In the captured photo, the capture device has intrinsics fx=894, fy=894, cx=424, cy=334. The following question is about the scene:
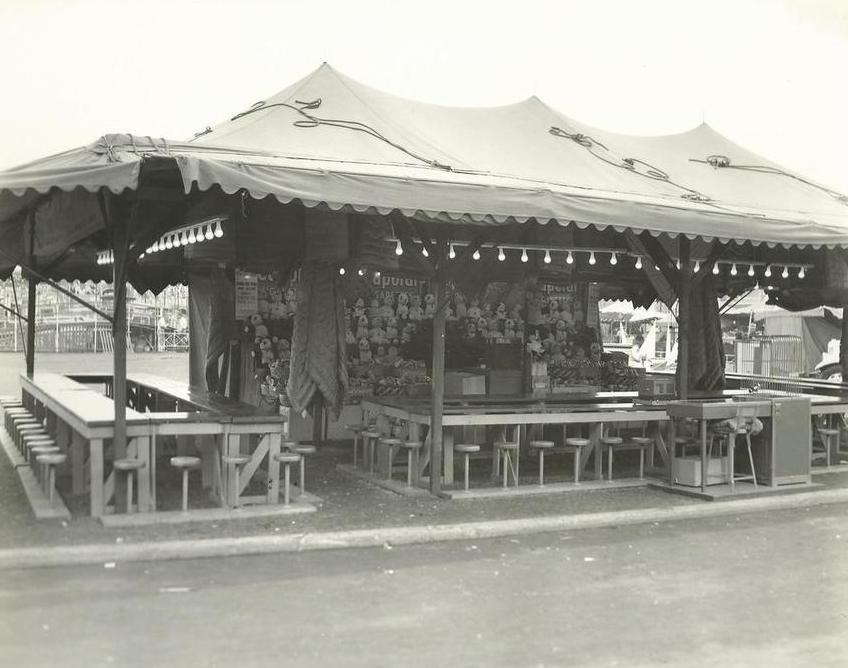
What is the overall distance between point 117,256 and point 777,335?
26.8m

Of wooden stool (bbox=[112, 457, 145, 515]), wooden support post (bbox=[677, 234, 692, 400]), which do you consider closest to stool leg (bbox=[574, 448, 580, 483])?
wooden support post (bbox=[677, 234, 692, 400])

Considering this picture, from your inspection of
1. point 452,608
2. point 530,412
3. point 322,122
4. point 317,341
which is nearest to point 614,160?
point 322,122

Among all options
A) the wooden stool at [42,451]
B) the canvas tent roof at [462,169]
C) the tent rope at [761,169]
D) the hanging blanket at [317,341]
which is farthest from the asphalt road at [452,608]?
the tent rope at [761,169]

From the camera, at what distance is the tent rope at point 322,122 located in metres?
10.5

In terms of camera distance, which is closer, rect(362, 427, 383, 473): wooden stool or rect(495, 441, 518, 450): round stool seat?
rect(495, 441, 518, 450): round stool seat

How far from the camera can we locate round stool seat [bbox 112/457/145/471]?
7293mm

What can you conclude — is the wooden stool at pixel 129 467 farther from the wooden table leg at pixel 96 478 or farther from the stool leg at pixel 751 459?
the stool leg at pixel 751 459

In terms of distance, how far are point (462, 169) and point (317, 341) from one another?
8.83ft

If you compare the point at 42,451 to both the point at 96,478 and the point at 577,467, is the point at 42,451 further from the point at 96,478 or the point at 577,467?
the point at 577,467

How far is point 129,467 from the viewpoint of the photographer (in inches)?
288

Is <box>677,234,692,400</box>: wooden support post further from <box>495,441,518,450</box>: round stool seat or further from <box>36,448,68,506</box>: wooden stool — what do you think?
<box>36,448,68,506</box>: wooden stool

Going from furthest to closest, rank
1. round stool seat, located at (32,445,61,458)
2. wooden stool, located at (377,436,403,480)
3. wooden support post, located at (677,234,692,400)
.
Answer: wooden support post, located at (677,234,692,400), wooden stool, located at (377,436,403,480), round stool seat, located at (32,445,61,458)

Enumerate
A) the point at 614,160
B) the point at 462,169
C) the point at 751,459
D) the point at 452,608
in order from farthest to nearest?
the point at 614,160 → the point at 462,169 → the point at 751,459 → the point at 452,608

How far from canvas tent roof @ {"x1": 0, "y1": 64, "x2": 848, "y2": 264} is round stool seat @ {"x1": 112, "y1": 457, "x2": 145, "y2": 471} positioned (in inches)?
88.7
